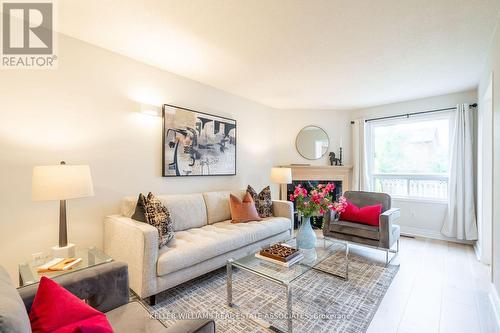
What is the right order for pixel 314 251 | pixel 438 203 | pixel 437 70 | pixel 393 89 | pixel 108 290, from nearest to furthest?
pixel 108 290 < pixel 314 251 < pixel 437 70 < pixel 393 89 < pixel 438 203

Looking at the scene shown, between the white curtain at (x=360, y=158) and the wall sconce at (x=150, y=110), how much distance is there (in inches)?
145

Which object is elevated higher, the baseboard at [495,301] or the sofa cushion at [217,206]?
the sofa cushion at [217,206]

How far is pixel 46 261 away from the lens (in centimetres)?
180

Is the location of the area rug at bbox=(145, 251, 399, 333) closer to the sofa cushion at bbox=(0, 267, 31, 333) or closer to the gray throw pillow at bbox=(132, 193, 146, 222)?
the gray throw pillow at bbox=(132, 193, 146, 222)

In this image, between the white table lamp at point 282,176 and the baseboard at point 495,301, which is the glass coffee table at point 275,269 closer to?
the baseboard at point 495,301

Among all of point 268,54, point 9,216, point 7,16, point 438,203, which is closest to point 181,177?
point 9,216

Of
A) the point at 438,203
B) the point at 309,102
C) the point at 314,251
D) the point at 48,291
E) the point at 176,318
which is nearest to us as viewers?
the point at 48,291

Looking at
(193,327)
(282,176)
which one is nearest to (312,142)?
(282,176)

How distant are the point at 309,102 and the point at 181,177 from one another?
8.89 feet

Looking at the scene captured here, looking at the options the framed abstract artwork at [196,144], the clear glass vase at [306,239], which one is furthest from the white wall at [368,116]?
the clear glass vase at [306,239]

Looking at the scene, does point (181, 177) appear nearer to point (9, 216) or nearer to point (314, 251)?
point (9, 216)

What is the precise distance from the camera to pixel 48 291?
0.98 m

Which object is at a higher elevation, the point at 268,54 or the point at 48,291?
the point at 268,54

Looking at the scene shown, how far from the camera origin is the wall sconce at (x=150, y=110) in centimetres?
279
